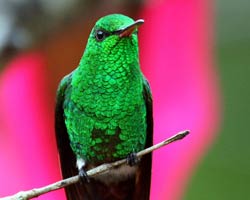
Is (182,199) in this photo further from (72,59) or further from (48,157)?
(72,59)

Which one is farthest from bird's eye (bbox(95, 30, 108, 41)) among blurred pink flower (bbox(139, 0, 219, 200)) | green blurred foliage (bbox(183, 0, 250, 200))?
green blurred foliage (bbox(183, 0, 250, 200))

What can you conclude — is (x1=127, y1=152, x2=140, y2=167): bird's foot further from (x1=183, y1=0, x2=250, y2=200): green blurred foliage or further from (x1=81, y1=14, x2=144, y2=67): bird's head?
(x1=183, y1=0, x2=250, y2=200): green blurred foliage

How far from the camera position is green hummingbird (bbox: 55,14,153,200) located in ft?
1.35

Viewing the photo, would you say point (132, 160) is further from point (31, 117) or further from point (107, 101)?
point (31, 117)

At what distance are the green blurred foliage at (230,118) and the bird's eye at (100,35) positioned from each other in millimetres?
403

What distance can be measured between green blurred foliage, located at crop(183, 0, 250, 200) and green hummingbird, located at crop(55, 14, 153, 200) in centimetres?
29

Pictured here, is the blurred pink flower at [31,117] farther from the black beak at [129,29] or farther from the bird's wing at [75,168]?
the black beak at [129,29]

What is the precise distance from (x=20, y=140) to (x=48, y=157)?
16cm

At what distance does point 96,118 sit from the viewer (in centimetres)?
52

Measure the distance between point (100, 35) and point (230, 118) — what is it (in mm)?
1090

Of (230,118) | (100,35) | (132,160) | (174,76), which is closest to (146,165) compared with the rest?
(132,160)

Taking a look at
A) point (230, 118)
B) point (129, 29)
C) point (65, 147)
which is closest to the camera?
point (129, 29)

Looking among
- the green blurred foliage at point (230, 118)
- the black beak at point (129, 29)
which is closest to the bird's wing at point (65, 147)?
the black beak at point (129, 29)

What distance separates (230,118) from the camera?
1.47 m
